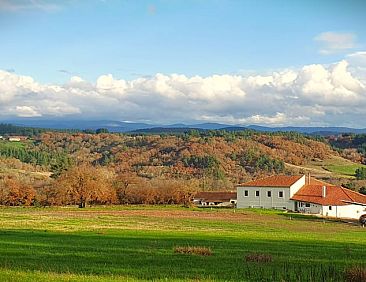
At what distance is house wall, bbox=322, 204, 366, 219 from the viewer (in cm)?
8738

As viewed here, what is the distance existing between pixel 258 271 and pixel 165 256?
548cm

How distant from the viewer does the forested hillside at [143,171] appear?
10131cm

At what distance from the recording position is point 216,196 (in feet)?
377

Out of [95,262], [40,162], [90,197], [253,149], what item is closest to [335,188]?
[90,197]

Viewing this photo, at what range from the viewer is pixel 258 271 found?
737 inches

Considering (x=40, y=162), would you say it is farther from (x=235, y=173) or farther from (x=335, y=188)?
(x=335, y=188)

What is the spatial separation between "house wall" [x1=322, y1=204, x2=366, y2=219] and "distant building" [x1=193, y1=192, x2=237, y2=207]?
26299 mm

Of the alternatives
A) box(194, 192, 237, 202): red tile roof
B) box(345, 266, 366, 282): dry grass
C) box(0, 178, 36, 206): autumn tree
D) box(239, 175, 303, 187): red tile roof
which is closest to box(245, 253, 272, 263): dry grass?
box(345, 266, 366, 282): dry grass

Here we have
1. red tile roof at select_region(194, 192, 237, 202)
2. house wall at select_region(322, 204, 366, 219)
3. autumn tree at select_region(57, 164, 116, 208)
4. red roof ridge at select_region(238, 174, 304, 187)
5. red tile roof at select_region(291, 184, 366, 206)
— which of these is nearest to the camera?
house wall at select_region(322, 204, 366, 219)

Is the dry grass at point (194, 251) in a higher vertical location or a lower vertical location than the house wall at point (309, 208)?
higher

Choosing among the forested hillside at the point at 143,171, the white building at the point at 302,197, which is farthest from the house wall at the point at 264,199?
the forested hillside at the point at 143,171

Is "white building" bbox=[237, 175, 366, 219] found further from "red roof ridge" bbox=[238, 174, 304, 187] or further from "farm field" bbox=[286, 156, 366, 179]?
"farm field" bbox=[286, 156, 366, 179]

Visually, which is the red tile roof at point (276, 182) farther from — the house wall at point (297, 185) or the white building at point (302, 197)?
the house wall at point (297, 185)

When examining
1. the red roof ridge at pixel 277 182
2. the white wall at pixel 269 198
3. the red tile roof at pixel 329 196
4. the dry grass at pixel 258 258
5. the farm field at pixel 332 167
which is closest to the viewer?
the dry grass at pixel 258 258
